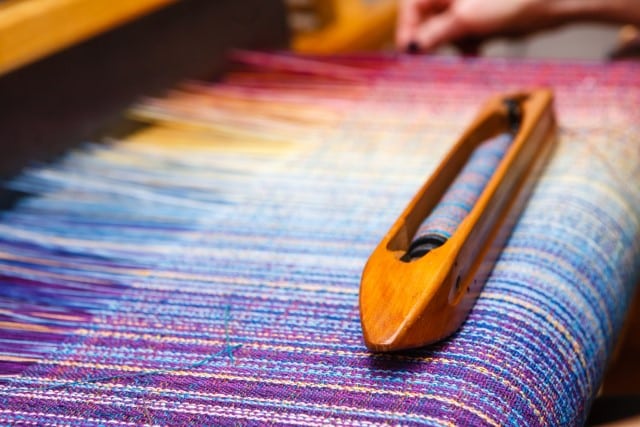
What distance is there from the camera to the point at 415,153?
898 millimetres

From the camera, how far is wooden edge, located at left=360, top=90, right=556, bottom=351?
52 cm

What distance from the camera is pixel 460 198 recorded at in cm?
65

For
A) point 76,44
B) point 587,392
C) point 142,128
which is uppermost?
point 76,44

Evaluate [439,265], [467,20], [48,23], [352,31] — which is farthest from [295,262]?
[352,31]

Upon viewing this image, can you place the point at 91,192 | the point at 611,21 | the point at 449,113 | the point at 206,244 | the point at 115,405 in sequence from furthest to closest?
the point at 611,21 → the point at 449,113 → the point at 91,192 → the point at 206,244 → the point at 115,405

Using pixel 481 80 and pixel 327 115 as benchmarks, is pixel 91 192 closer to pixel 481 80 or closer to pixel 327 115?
pixel 327 115

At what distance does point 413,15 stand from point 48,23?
531mm

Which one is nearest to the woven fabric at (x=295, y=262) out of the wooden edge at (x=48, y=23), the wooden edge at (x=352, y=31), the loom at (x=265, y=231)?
the loom at (x=265, y=231)

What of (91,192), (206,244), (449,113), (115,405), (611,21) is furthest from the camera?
(611,21)

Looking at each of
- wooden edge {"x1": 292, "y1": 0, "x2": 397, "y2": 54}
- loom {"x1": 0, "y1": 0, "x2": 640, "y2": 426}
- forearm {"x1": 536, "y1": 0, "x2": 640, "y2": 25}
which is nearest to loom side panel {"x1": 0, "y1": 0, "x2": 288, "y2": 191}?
loom {"x1": 0, "y1": 0, "x2": 640, "y2": 426}

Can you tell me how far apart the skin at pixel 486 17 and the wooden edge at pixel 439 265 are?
41 centimetres

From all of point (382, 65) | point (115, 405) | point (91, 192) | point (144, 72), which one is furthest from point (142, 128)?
point (115, 405)

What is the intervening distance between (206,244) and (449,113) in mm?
384

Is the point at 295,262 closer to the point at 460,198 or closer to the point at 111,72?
the point at 460,198
